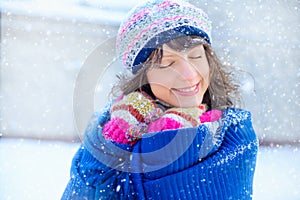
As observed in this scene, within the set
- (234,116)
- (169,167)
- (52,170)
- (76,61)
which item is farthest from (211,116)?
(76,61)

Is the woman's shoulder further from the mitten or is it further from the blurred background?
the blurred background

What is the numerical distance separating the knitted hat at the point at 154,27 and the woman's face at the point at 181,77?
3 cm

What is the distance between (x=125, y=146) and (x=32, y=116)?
1.50m

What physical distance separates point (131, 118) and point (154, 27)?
0.17 m

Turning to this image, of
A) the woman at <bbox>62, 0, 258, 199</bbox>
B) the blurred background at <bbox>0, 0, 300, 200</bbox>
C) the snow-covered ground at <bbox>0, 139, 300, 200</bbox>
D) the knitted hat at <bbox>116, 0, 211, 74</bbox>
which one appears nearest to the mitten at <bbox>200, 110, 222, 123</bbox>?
the woman at <bbox>62, 0, 258, 199</bbox>

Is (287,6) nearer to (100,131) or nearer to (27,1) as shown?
(27,1)

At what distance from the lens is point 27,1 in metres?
2.03

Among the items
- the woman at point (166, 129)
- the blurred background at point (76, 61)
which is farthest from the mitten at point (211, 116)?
the blurred background at point (76, 61)

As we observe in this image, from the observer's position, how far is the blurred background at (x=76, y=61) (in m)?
2.00

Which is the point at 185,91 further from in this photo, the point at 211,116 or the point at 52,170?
the point at 52,170

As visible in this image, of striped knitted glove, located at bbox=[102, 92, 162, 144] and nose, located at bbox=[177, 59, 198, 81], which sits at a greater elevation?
nose, located at bbox=[177, 59, 198, 81]

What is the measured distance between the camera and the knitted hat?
75 cm

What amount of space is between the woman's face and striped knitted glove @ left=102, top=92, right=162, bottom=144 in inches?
1.4

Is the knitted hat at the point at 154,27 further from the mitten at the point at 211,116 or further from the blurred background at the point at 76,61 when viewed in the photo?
the blurred background at the point at 76,61
